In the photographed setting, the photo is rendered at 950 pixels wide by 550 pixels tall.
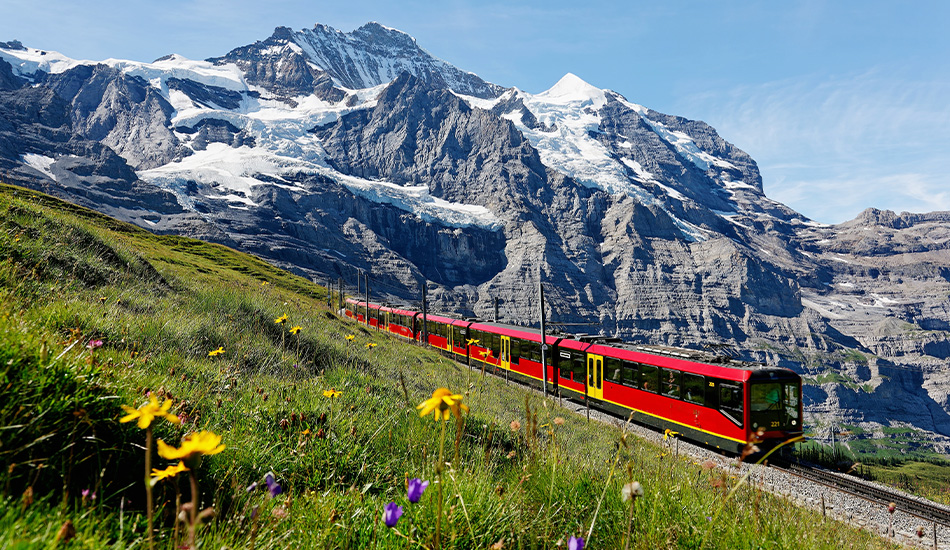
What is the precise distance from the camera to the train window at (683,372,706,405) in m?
15.9

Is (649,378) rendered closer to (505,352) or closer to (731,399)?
(731,399)

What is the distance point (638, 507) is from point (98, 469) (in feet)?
11.4

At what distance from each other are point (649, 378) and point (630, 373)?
106cm

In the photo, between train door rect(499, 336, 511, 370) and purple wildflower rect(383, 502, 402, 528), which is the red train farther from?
purple wildflower rect(383, 502, 402, 528)

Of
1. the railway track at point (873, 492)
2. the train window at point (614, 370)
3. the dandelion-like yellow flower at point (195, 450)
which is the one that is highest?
the dandelion-like yellow flower at point (195, 450)

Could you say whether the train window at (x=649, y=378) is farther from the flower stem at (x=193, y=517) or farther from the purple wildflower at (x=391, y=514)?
the flower stem at (x=193, y=517)

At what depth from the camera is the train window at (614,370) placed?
64.5ft

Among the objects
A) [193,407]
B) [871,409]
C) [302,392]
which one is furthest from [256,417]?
[871,409]

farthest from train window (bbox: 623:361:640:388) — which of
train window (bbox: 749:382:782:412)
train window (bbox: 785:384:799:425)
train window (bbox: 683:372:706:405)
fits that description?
train window (bbox: 785:384:799:425)

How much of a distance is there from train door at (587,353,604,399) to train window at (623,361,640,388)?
1.62 meters

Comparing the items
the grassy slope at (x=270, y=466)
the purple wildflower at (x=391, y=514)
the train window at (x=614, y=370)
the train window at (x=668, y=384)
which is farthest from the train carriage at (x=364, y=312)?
the purple wildflower at (x=391, y=514)

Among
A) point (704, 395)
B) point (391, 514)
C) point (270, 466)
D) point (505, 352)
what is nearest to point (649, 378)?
point (704, 395)

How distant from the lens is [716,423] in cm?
1545

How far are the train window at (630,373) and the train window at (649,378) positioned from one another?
0.87 feet
